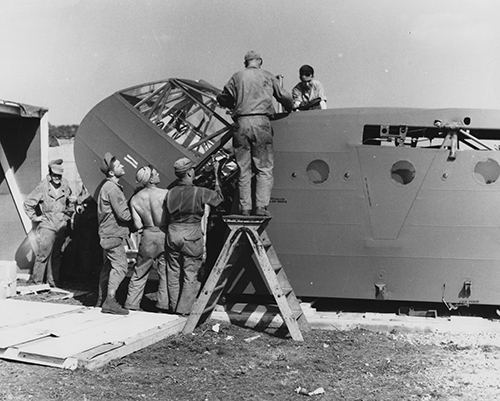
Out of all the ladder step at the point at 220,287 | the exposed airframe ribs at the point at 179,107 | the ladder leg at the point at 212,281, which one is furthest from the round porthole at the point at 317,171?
the ladder step at the point at 220,287

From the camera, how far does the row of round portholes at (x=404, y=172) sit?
6832 mm

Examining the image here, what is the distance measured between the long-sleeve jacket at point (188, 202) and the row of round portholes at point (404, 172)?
1054mm

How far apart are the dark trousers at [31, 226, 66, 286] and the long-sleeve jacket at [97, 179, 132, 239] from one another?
268 centimetres

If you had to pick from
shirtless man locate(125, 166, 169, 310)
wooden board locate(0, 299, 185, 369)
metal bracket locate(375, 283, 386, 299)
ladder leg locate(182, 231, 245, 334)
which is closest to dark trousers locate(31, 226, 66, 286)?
wooden board locate(0, 299, 185, 369)

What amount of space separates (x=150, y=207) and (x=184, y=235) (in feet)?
1.95

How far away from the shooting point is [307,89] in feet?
26.8

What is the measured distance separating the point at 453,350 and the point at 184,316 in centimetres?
298

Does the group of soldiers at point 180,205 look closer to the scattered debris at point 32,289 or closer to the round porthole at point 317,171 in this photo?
the round porthole at point 317,171

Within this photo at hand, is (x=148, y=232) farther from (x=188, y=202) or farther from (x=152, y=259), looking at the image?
(x=188, y=202)

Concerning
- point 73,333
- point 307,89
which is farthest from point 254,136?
point 73,333

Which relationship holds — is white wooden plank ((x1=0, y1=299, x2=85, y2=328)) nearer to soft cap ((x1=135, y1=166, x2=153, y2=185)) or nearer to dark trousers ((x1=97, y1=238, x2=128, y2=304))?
dark trousers ((x1=97, y1=238, x2=128, y2=304))

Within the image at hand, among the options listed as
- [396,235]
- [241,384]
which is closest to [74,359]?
[241,384]

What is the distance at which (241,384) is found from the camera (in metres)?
5.09

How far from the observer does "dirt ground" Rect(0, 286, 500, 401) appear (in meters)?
4.80
